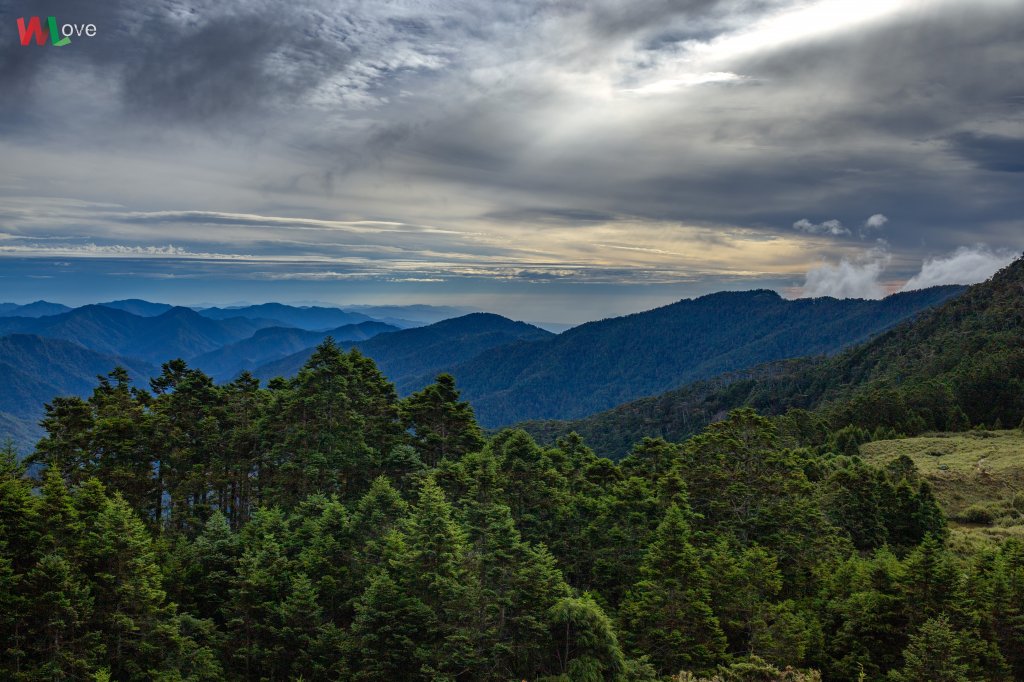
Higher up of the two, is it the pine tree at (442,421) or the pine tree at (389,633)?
the pine tree at (442,421)

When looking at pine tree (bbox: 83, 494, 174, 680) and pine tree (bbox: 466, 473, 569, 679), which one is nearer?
pine tree (bbox: 83, 494, 174, 680)

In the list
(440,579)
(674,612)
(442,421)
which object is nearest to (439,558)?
(440,579)

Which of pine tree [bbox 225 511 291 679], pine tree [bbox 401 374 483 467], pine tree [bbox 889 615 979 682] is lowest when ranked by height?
pine tree [bbox 225 511 291 679]

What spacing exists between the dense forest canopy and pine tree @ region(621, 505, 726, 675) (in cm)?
14

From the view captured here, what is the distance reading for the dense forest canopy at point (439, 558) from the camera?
99.6ft

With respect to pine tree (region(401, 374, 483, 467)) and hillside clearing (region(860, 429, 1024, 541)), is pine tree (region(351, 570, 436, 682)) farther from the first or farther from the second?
hillside clearing (region(860, 429, 1024, 541))

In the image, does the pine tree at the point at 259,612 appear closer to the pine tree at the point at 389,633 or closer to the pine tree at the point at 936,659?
the pine tree at the point at 389,633

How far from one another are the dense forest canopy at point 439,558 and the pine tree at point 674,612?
14 cm

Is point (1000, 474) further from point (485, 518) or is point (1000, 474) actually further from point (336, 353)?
point (336, 353)

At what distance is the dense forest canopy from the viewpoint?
30.4 m

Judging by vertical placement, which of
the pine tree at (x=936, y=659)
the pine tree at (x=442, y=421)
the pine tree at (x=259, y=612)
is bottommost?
the pine tree at (x=259, y=612)

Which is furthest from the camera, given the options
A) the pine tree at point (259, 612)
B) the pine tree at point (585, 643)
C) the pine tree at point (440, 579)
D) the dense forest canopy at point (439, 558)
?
the pine tree at point (259, 612)

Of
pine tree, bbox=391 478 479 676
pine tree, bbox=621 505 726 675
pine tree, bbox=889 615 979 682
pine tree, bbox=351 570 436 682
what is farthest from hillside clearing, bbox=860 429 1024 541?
pine tree, bbox=351 570 436 682

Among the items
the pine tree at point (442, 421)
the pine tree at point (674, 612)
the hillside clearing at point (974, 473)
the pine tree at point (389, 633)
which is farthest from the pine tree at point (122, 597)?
the hillside clearing at point (974, 473)
